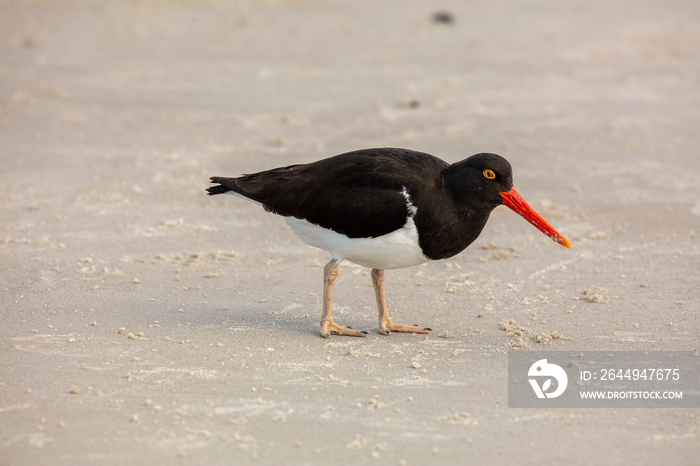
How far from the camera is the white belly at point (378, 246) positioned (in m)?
5.61

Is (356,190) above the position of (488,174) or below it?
below

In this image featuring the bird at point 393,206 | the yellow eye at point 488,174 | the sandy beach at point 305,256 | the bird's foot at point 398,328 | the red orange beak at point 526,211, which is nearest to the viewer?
the sandy beach at point 305,256

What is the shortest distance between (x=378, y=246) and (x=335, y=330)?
69 cm

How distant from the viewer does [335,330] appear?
590 centimetres

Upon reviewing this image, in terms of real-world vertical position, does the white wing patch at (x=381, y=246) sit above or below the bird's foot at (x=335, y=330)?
above

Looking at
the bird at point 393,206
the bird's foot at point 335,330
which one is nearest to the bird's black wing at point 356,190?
the bird at point 393,206

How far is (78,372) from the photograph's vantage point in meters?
5.11

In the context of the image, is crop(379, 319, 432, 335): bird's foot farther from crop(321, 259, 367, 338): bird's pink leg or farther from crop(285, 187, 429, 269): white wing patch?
crop(285, 187, 429, 269): white wing patch

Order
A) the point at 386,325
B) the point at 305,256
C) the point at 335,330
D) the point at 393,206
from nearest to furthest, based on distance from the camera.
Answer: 1. the point at 393,206
2. the point at 335,330
3. the point at 386,325
4. the point at 305,256

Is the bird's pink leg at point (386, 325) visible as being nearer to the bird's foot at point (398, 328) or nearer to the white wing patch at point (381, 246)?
the bird's foot at point (398, 328)

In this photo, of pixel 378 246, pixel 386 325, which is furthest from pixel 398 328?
pixel 378 246

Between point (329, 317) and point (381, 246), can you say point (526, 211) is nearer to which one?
point (381, 246)

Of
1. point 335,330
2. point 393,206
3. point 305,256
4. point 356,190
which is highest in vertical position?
point 356,190

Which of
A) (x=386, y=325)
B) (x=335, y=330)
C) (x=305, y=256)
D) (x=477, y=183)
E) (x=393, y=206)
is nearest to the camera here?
(x=393, y=206)
